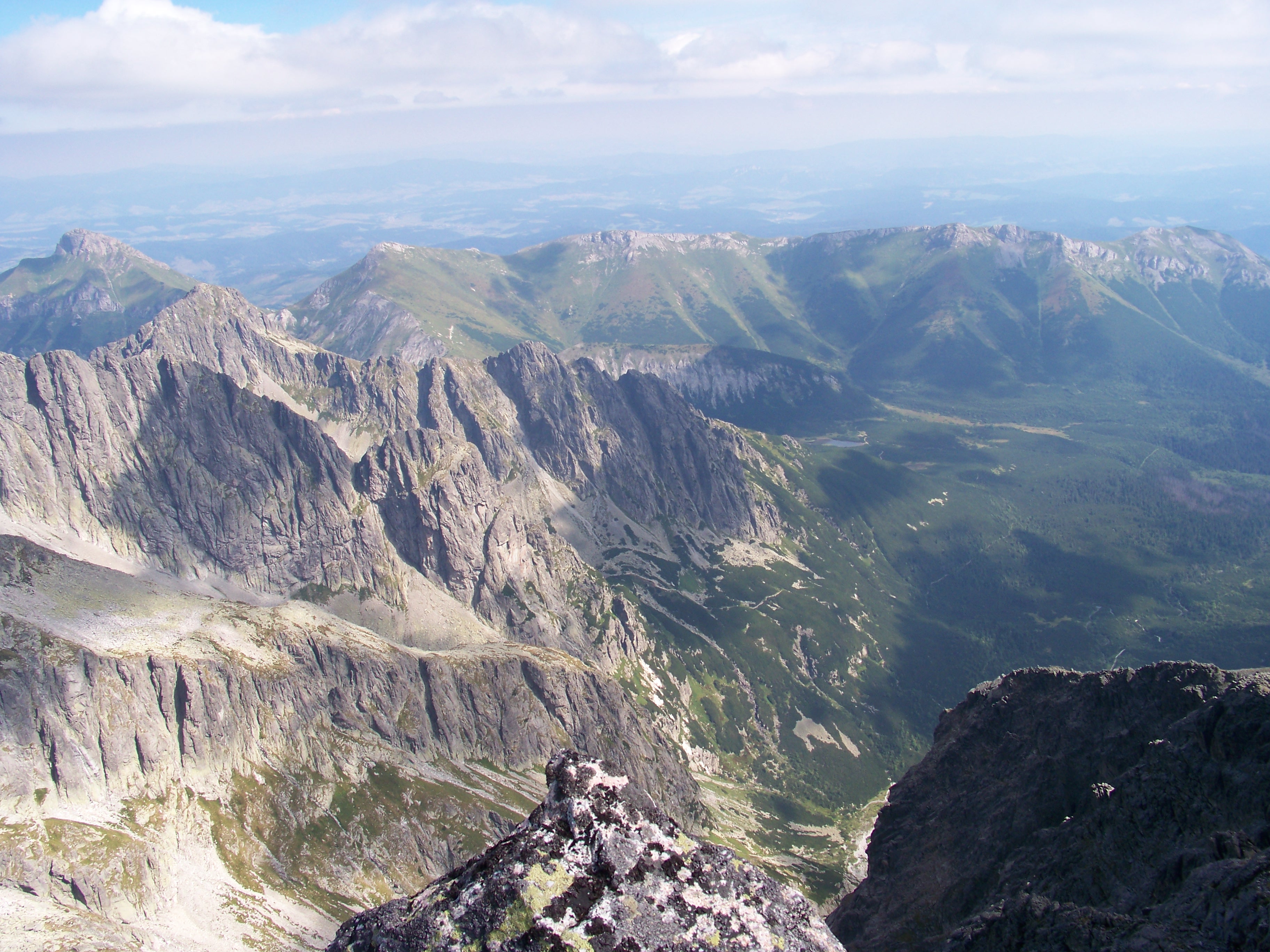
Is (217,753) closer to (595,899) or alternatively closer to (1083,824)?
(1083,824)

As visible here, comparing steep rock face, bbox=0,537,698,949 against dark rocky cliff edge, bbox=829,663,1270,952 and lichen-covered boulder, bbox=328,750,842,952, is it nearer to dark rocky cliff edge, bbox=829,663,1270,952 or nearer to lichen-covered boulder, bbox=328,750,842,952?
dark rocky cliff edge, bbox=829,663,1270,952

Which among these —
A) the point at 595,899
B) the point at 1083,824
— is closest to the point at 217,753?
the point at 1083,824

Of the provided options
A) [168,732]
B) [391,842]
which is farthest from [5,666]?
[391,842]

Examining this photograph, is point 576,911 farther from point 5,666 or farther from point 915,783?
point 5,666

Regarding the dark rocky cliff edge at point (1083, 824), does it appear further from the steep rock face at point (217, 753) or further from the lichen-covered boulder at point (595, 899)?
the steep rock face at point (217, 753)

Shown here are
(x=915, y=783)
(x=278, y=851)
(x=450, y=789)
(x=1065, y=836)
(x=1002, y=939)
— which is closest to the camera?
(x=1002, y=939)

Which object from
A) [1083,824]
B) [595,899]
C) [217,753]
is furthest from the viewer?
[217,753]
